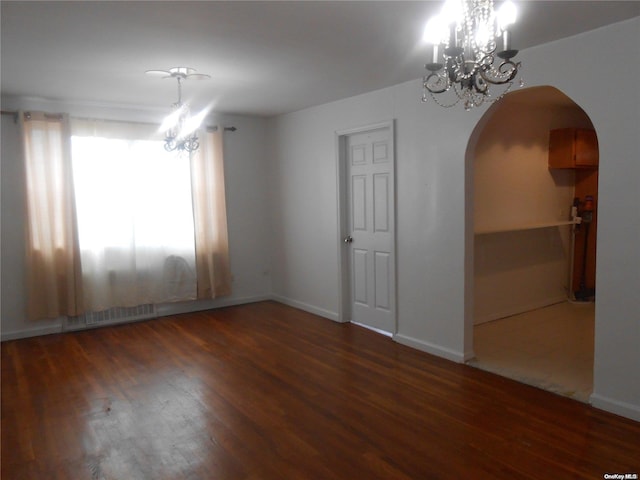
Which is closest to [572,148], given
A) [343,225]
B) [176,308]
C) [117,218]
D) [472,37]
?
[343,225]

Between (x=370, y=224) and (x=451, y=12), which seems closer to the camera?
(x=451, y=12)

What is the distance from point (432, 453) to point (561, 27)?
277 cm

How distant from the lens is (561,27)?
2.98 metres

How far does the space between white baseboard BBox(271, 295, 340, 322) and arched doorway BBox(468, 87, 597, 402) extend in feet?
5.38

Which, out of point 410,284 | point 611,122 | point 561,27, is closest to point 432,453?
point 410,284

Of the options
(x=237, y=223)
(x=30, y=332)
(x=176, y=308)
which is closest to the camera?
(x=30, y=332)

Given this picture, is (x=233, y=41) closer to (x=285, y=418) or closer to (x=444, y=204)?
(x=444, y=204)

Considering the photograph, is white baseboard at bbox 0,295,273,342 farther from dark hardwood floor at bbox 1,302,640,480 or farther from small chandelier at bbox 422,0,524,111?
small chandelier at bbox 422,0,524,111

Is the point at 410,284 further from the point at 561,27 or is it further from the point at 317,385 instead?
the point at 561,27

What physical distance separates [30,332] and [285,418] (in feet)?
11.5

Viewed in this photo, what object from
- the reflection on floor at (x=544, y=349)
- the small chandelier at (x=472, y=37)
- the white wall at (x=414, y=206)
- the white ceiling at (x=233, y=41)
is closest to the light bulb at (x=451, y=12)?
the small chandelier at (x=472, y=37)

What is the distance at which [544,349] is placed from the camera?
4.29 metres

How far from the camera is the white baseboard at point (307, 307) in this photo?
5586 millimetres

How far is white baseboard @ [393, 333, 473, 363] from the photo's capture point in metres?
4.06
